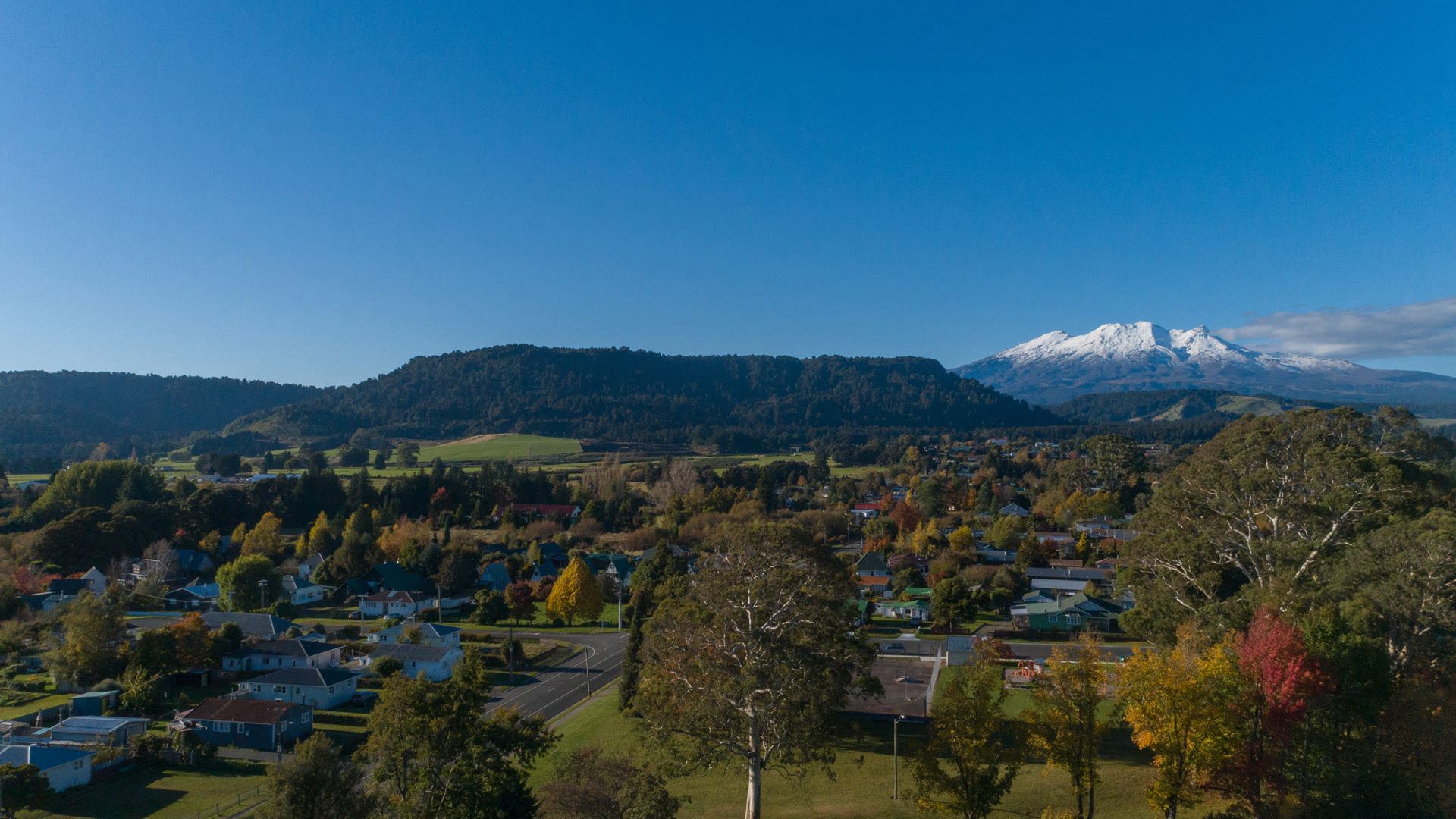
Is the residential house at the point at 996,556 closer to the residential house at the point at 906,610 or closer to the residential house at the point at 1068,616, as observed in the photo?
the residential house at the point at 906,610

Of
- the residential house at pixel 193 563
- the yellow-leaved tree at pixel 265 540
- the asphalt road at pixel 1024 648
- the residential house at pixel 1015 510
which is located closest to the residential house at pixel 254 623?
the yellow-leaved tree at pixel 265 540

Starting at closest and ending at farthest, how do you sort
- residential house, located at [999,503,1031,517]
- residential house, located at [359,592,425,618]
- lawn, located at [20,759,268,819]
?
lawn, located at [20,759,268,819]
residential house, located at [359,592,425,618]
residential house, located at [999,503,1031,517]

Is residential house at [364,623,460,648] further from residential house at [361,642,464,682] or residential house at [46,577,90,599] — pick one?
residential house at [46,577,90,599]

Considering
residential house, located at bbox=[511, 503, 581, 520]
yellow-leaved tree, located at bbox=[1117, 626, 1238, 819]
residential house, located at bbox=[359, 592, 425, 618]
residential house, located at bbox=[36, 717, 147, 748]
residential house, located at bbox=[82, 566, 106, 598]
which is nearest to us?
yellow-leaved tree, located at bbox=[1117, 626, 1238, 819]

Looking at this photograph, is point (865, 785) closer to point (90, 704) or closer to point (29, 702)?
point (90, 704)

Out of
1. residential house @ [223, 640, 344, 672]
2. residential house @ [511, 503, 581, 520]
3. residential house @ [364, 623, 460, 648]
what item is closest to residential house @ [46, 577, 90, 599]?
residential house @ [223, 640, 344, 672]

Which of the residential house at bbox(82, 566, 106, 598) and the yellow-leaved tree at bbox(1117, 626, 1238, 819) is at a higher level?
the yellow-leaved tree at bbox(1117, 626, 1238, 819)
